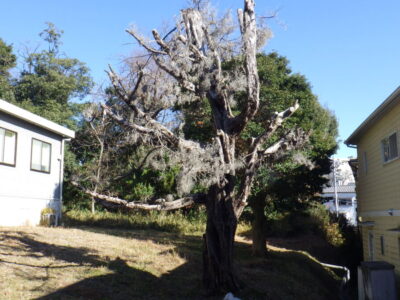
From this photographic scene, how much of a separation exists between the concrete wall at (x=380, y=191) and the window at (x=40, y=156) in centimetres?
1133

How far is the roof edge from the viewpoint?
37.1ft

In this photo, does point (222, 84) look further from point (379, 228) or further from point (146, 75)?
point (379, 228)

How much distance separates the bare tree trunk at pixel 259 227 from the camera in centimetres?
1510

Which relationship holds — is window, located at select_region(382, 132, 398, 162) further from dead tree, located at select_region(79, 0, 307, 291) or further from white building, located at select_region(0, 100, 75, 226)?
white building, located at select_region(0, 100, 75, 226)

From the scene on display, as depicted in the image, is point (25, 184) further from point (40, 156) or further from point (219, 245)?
point (219, 245)

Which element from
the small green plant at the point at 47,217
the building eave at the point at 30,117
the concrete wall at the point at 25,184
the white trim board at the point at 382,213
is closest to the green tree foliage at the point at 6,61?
the building eave at the point at 30,117

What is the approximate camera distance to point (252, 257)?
49.0 ft

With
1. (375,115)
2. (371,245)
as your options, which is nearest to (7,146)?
(375,115)

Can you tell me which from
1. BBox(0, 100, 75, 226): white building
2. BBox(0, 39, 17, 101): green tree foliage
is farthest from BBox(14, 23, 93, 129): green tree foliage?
BBox(0, 100, 75, 226): white building

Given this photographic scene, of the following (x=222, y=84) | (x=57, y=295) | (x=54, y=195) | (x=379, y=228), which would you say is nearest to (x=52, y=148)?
(x=54, y=195)

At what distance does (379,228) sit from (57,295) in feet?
35.2

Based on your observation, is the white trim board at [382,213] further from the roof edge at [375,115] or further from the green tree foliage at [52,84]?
the green tree foliage at [52,84]

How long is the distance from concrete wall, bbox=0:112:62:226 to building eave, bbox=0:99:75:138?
233 millimetres

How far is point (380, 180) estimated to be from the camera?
46.8ft
